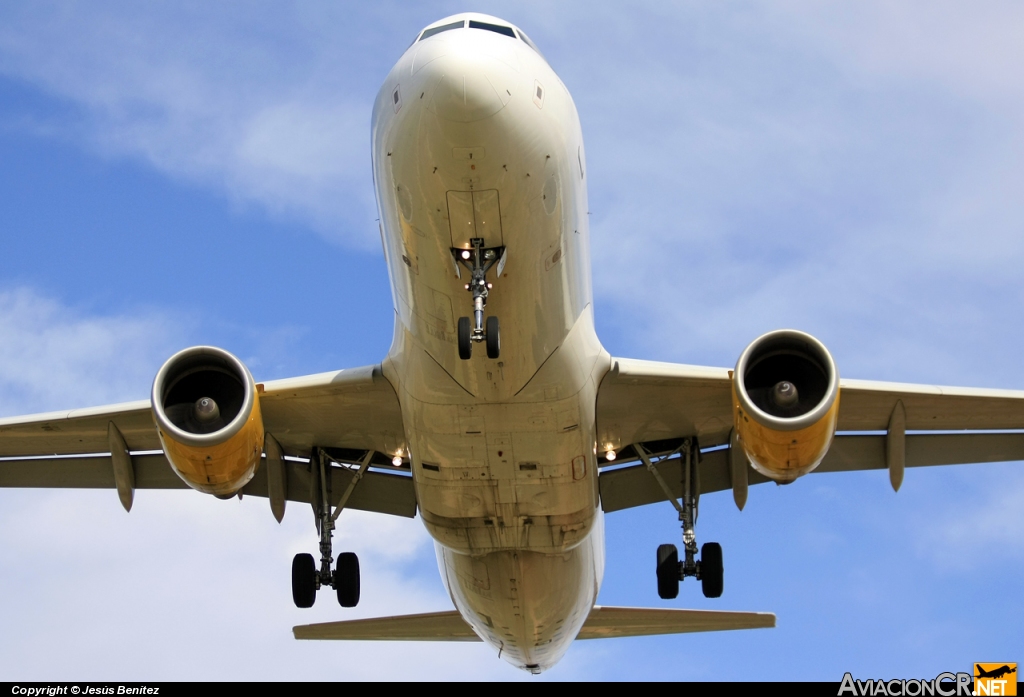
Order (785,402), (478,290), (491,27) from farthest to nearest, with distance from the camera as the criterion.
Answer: (785,402), (491,27), (478,290)

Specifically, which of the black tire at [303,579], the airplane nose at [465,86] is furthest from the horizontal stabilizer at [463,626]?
the airplane nose at [465,86]

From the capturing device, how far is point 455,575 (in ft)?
54.6

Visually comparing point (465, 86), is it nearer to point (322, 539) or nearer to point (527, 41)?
point (527, 41)

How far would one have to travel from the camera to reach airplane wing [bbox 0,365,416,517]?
15203 millimetres

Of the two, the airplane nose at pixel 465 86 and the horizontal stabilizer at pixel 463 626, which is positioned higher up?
the airplane nose at pixel 465 86

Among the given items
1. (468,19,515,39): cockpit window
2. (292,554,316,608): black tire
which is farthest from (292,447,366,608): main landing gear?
(468,19,515,39): cockpit window

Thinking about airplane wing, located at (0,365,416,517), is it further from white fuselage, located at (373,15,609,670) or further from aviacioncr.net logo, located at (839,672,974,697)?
aviacioncr.net logo, located at (839,672,974,697)

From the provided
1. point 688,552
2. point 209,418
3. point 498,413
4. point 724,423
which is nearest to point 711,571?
point 688,552

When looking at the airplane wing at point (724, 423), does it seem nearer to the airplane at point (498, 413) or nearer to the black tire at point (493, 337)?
the airplane at point (498, 413)

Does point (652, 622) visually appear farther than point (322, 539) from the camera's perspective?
Yes

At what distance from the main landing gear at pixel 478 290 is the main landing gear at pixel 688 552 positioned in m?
4.69

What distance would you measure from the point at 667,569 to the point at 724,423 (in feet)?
7.34

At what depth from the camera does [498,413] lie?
1361cm

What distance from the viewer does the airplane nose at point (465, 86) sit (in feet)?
36.4
